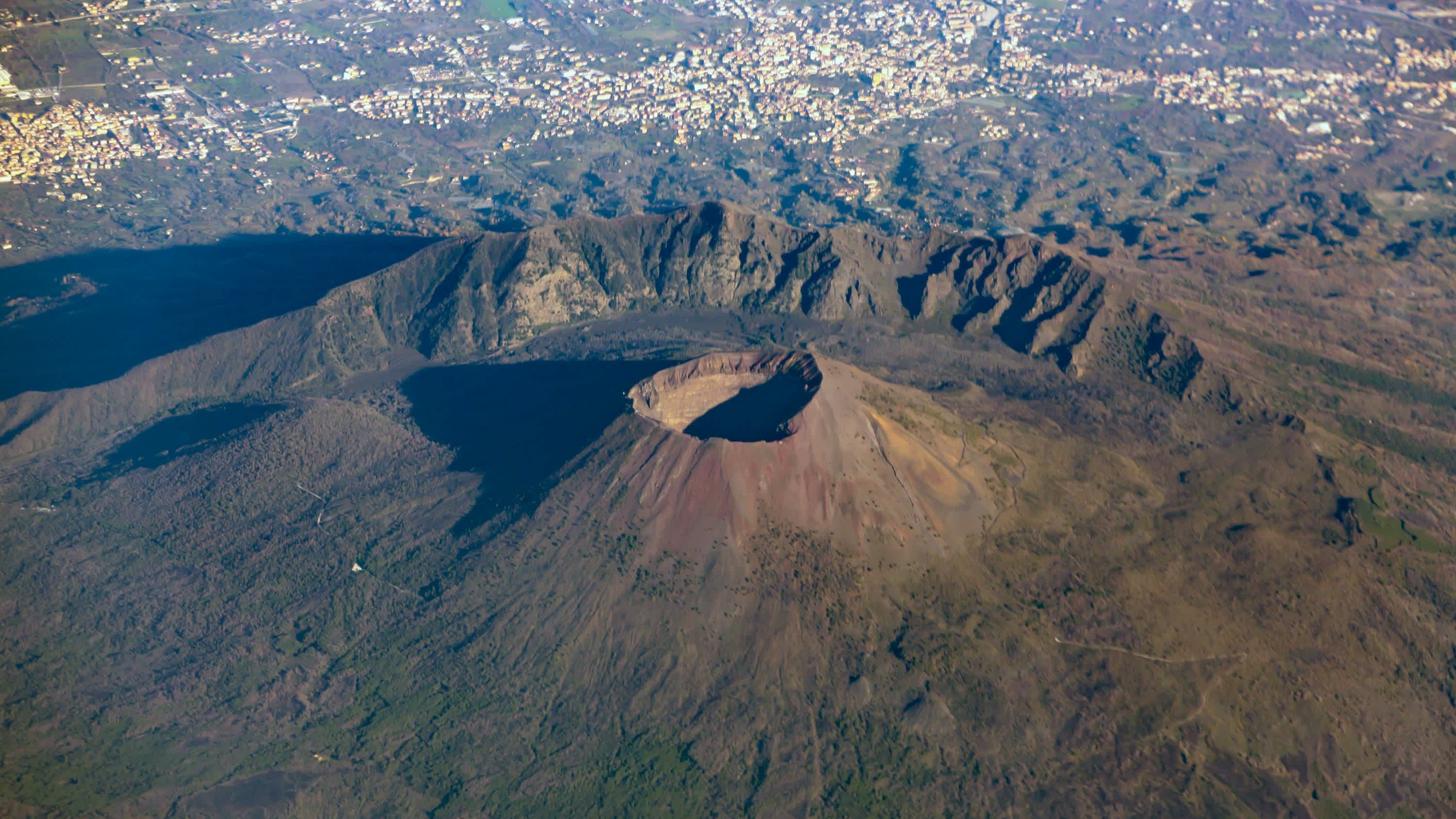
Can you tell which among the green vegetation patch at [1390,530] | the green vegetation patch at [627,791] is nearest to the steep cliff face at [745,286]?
the green vegetation patch at [1390,530]

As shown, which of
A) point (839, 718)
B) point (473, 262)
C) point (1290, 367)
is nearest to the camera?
point (839, 718)

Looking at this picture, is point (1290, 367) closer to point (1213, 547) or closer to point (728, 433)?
point (1213, 547)

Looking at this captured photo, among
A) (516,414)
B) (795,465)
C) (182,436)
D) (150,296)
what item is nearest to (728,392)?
(795,465)

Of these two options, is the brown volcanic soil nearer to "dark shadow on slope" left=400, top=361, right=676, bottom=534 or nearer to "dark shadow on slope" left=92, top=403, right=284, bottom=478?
"dark shadow on slope" left=400, top=361, right=676, bottom=534

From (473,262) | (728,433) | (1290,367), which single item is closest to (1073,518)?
(728,433)

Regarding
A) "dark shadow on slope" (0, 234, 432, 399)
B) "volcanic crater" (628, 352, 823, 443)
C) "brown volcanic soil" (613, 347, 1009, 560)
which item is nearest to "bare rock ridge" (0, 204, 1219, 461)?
"dark shadow on slope" (0, 234, 432, 399)

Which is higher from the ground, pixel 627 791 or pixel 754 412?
pixel 754 412

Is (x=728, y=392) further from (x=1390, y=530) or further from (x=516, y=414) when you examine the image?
(x=1390, y=530)
